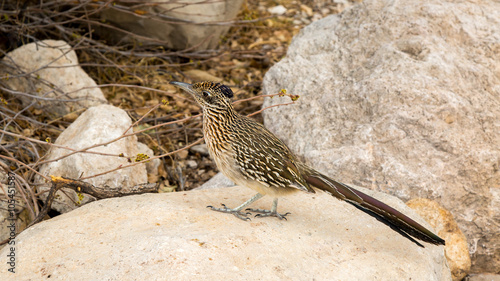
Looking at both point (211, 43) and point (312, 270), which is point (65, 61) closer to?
point (211, 43)

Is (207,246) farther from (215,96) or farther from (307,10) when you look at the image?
(307,10)

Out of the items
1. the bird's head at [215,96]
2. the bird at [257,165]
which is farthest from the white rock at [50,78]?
the bird at [257,165]

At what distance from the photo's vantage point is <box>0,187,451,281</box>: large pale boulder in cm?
316

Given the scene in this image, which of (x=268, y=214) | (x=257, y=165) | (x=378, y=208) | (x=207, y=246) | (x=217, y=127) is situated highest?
(x=217, y=127)

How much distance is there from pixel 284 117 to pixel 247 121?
1328mm

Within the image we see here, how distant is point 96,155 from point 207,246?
1981 mm

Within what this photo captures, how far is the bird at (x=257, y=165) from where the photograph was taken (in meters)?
3.59

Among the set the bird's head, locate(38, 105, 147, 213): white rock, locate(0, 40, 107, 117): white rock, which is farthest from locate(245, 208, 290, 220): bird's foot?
locate(0, 40, 107, 117): white rock

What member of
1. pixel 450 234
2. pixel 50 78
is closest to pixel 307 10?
pixel 50 78

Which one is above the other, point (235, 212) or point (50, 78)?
point (50, 78)

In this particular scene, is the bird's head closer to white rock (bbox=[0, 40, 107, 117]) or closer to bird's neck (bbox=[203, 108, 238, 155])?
bird's neck (bbox=[203, 108, 238, 155])

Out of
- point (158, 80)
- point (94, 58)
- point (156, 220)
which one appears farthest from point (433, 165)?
point (94, 58)

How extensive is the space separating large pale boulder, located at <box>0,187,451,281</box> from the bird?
23 cm

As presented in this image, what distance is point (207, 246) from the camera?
3.30 m
